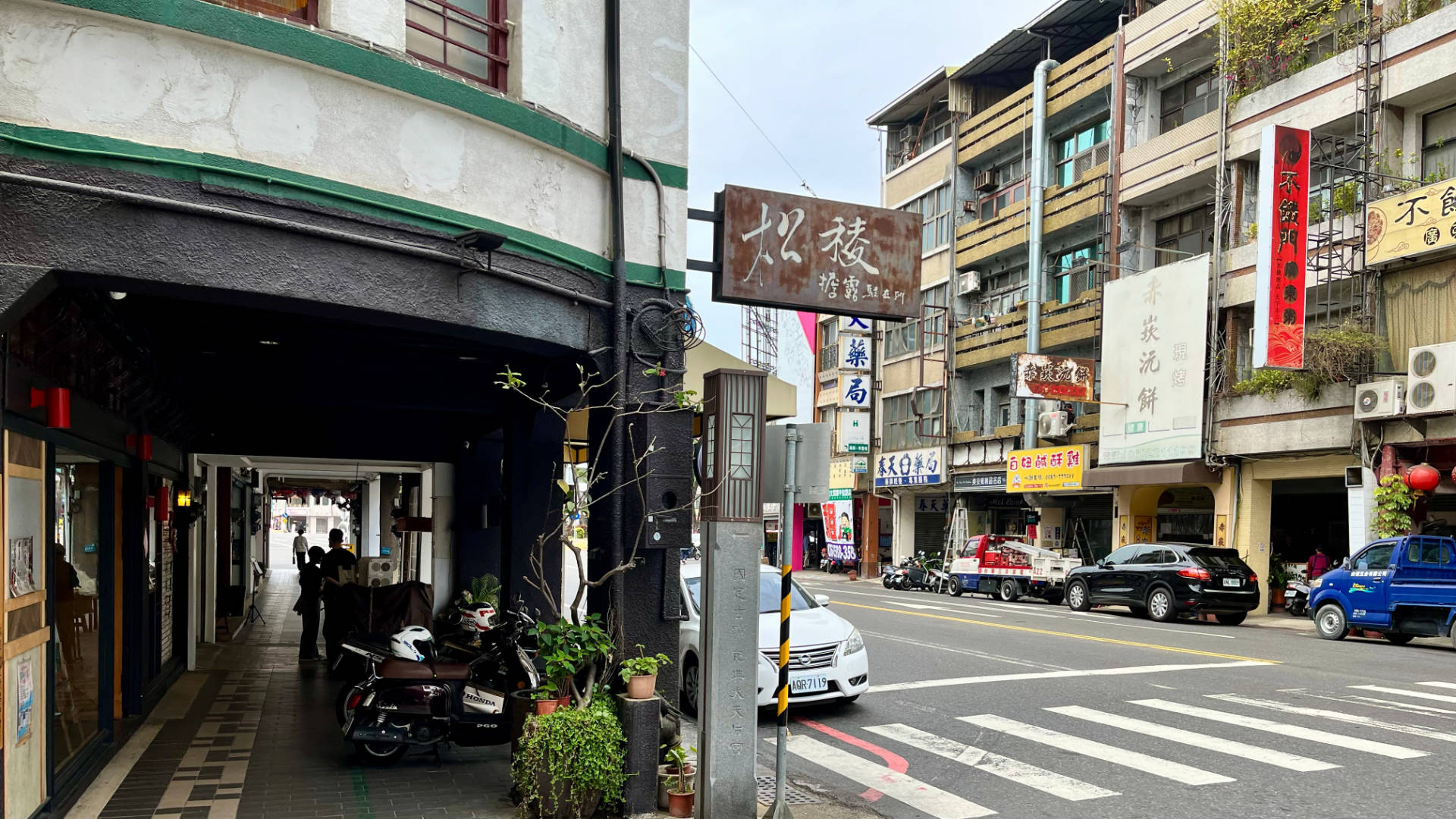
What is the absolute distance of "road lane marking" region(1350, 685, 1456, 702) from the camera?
12.4m

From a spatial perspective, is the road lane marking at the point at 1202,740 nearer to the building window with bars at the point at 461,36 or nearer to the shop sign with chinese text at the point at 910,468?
the building window with bars at the point at 461,36

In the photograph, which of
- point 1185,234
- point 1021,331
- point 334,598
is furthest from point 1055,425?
point 334,598

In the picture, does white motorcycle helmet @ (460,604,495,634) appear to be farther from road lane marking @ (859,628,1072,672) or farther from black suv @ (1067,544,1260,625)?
black suv @ (1067,544,1260,625)

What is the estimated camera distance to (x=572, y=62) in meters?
7.80

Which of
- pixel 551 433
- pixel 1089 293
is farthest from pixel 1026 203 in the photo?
pixel 551 433

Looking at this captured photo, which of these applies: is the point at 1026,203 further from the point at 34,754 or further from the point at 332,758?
the point at 34,754

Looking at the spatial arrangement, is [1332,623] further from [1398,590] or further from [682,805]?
[682,805]

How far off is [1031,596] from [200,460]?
872 inches

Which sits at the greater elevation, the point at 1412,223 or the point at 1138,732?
the point at 1412,223

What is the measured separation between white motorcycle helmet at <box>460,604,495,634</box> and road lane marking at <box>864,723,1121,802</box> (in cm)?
436

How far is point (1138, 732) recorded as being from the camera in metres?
10.7

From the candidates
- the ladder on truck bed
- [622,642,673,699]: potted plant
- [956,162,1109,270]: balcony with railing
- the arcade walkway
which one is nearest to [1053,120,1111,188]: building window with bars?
[956,162,1109,270]: balcony with railing

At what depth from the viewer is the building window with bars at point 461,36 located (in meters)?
7.31

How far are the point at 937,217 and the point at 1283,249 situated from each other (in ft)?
69.4
